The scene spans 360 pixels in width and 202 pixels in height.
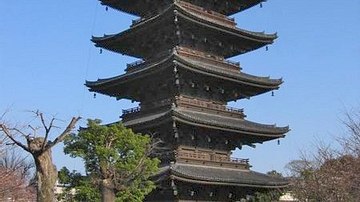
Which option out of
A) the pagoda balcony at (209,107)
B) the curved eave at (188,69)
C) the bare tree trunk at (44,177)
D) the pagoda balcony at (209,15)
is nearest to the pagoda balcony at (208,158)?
the pagoda balcony at (209,107)

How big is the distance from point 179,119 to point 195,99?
369 centimetres

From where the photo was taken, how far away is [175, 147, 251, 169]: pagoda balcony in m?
26.4

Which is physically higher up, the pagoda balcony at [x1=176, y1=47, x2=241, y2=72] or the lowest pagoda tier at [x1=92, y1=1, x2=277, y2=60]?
the lowest pagoda tier at [x1=92, y1=1, x2=277, y2=60]

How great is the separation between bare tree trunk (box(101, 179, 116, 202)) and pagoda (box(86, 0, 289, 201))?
6.75 m

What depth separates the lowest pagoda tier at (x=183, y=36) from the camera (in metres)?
28.6

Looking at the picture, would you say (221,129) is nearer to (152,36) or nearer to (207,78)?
(207,78)

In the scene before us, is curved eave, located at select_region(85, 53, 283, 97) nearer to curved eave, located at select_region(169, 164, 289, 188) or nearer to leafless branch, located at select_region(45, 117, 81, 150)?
curved eave, located at select_region(169, 164, 289, 188)

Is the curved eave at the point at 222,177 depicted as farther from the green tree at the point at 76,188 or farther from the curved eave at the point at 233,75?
the curved eave at the point at 233,75

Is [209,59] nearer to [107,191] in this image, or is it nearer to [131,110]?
[131,110]

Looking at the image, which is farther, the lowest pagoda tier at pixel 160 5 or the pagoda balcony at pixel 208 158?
the lowest pagoda tier at pixel 160 5

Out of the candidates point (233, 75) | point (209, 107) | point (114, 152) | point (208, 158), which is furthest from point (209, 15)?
point (114, 152)

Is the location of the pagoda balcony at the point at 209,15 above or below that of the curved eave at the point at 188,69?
above

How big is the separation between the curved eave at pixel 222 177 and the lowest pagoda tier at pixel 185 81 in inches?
188

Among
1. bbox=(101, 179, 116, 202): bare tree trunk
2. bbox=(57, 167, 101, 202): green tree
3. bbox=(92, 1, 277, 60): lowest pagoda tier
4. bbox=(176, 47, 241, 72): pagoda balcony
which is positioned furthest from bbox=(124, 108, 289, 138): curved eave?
bbox=(101, 179, 116, 202): bare tree trunk
